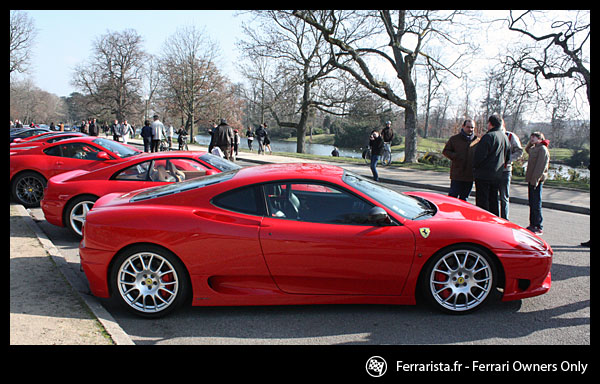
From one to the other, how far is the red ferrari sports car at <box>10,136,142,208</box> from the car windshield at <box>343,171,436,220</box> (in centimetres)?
637

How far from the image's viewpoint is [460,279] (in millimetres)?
4047

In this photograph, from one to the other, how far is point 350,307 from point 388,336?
2.19 ft

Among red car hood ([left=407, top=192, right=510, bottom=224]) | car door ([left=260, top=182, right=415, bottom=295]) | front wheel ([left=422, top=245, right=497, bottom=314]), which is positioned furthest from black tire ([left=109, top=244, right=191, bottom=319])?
red car hood ([left=407, top=192, right=510, bottom=224])

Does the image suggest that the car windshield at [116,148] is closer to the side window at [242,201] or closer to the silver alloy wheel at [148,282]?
the silver alloy wheel at [148,282]

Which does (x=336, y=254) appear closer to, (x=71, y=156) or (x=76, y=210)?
(x=76, y=210)

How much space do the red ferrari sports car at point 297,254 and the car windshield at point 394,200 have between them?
0.06 metres

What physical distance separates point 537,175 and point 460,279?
15.3ft

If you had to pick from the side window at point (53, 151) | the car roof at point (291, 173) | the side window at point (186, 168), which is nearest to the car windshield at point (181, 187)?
the car roof at point (291, 173)

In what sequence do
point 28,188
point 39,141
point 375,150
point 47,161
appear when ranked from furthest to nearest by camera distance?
point 375,150, point 39,141, point 28,188, point 47,161

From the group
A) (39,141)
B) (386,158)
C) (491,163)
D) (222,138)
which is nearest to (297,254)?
(491,163)

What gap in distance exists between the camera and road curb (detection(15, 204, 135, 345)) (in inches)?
142
